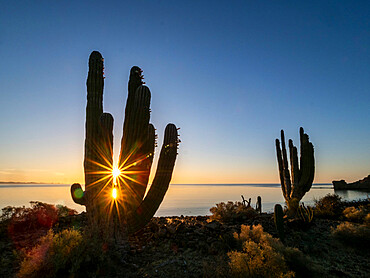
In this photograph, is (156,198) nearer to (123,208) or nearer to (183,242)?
(123,208)

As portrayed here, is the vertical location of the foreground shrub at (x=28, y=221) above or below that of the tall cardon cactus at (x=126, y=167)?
below

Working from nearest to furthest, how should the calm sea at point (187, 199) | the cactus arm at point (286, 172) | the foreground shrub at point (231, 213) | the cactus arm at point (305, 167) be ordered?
1. the foreground shrub at point (231, 213)
2. the cactus arm at point (305, 167)
3. the cactus arm at point (286, 172)
4. the calm sea at point (187, 199)

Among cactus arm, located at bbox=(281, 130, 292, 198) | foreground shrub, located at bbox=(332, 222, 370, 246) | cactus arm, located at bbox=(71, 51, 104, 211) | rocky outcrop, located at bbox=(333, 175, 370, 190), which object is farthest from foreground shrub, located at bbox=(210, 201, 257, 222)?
rocky outcrop, located at bbox=(333, 175, 370, 190)

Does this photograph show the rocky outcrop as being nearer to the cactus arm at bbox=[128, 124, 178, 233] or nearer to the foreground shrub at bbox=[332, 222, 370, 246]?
the foreground shrub at bbox=[332, 222, 370, 246]

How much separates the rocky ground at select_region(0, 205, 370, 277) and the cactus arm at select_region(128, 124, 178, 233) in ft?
Result: 1.89

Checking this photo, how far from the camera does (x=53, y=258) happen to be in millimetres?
4781

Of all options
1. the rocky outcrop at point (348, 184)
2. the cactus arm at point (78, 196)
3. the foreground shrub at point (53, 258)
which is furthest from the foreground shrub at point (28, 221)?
the rocky outcrop at point (348, 184)

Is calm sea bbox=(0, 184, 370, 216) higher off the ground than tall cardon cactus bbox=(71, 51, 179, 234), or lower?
lower

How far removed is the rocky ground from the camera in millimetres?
5418

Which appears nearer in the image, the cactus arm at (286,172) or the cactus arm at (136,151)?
the cactus arm at (136,151)

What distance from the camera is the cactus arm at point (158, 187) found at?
7.41 meters

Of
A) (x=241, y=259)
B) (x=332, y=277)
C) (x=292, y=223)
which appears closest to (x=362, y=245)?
(x=292, y=223)

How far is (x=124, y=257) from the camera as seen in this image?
6.04 meters

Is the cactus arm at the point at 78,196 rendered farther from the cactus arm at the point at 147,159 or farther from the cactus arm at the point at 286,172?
the cactus arm at the point at 286,172
